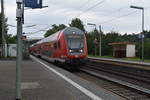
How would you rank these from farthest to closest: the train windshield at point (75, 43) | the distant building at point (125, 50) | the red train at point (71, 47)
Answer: the distant building at point (125, 50)
the train windshield at point (75, 43)
the red train at point (71, 47)

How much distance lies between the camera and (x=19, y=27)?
8.16 m

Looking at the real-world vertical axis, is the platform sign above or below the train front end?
above

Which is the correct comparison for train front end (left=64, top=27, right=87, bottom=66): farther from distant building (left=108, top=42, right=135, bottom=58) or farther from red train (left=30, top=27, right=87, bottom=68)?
distant building (left=108, top=42, right=135, bottom=58)

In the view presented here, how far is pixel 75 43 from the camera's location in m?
22.8

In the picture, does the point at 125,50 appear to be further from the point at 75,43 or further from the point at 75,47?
the point at 75,47

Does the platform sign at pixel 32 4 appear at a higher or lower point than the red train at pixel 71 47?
higher

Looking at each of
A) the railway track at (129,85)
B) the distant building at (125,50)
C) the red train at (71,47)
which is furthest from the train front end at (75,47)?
the distant building at (125,50)

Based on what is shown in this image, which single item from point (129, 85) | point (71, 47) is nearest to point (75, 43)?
point (71, 47)

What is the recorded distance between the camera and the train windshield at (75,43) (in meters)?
22.6

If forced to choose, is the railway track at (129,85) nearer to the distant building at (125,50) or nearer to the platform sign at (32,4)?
the platform sign at (32,4)

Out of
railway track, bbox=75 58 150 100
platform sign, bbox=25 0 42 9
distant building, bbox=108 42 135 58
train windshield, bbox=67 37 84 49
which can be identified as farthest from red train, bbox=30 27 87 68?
distant building, bbox=108 42 135 58

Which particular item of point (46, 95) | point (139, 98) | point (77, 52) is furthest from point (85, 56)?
point (46, 95)

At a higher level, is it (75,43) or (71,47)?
(75,43)

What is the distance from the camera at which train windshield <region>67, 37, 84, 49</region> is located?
74.1 feet
